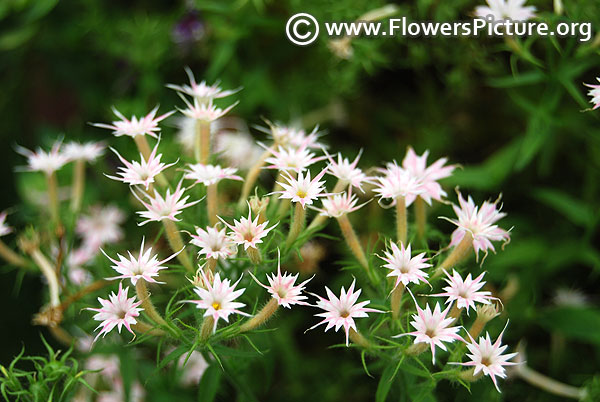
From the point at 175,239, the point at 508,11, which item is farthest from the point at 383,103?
the point at 175,239

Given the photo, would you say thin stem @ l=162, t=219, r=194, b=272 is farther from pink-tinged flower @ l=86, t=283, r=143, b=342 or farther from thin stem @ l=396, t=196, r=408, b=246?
thin stem @ l=396, t=196, r=408, b=246

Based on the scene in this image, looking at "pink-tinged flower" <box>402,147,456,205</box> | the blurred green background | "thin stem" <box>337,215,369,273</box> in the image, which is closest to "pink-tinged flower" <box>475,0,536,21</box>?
the blurred green background

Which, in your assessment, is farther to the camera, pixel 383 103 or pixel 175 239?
pixel 383 103

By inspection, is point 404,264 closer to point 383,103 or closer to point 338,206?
point 338,206

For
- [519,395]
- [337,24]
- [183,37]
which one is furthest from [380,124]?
[519,395]

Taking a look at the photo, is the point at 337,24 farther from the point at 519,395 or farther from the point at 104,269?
the point at 519,395

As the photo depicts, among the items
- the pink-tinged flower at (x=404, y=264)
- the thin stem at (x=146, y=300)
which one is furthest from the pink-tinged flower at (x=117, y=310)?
the pink-tinged flower at (x=404, y=264)
